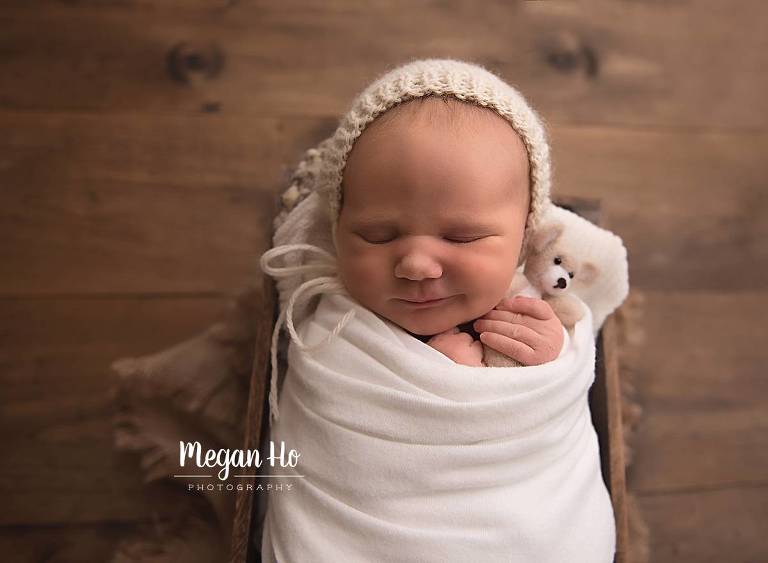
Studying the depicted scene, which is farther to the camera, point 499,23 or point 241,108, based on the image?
point 499,23

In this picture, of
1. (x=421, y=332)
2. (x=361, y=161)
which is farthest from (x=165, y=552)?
(x=361, y=161)

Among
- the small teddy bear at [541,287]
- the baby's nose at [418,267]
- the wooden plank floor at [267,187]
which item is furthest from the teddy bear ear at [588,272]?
the wooden plank floor at [267,187]

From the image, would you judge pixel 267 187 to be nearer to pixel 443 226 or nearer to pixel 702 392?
pixel 443 226

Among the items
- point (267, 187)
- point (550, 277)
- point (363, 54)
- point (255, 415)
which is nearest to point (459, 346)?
point (550, 277)

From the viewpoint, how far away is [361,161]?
0.87 metres

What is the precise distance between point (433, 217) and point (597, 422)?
479mm

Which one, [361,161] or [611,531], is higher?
[361,161]

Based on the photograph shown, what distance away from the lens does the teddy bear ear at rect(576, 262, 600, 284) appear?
99 cm

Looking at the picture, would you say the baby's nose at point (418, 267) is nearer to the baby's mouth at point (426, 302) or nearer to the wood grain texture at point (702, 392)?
the baby's mouth at point (426, 302)

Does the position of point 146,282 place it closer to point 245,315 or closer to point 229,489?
point 245,315

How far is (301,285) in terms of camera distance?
0.96 metres

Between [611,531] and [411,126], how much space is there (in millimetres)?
614

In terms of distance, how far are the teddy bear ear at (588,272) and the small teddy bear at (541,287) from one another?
3 centimetres

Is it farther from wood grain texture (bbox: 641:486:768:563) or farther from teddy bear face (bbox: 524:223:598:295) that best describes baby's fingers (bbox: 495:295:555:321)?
wood grain texture (bbox: 641:486:768:563)
